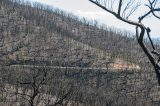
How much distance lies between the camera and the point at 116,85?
176 m

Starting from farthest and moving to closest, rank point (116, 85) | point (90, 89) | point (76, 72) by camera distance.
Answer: point (76, 72) < point (116, 85) < point (90, 89)

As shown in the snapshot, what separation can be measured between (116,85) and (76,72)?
21.6 m

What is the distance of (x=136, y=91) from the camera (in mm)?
168750

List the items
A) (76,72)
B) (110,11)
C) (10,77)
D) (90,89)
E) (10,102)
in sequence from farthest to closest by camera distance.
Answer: (76,72), (90,89), (10,77), (10,102), (110,11)

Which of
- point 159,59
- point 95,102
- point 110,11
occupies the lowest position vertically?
point 95,102

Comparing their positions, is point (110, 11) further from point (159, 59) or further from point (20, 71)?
point (20, 71)

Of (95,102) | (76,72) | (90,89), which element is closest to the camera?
(95,102)

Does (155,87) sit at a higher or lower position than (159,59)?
lower

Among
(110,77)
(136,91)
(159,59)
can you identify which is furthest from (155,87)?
(159,59)

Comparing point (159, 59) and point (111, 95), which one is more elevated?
point (159, 59)

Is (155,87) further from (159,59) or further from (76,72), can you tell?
(159,59)

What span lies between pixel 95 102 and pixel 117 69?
2284 inches

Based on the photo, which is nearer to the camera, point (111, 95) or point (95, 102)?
point (95, 102)

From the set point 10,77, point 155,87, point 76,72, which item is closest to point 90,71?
point 76,72
